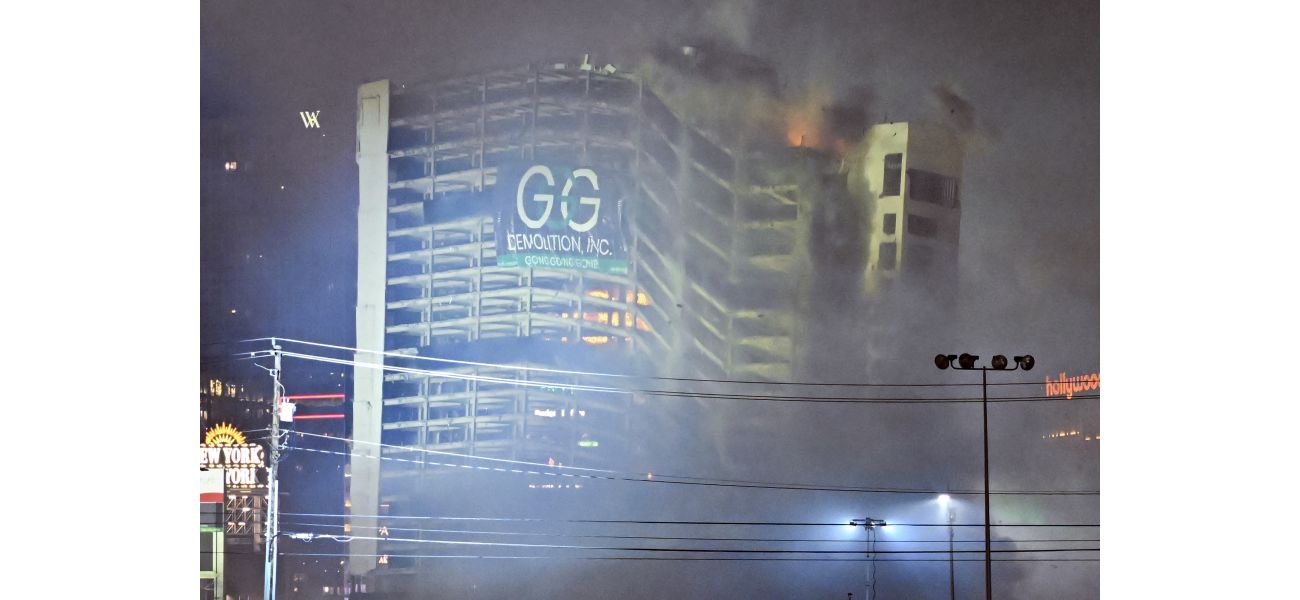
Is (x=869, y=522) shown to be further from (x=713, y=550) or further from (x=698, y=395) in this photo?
(x=698, y=395)

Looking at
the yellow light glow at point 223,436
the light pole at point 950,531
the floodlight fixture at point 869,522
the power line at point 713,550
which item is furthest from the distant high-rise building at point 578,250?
the light pole at point 950,531

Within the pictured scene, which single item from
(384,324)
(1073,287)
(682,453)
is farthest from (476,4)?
(1073,287)

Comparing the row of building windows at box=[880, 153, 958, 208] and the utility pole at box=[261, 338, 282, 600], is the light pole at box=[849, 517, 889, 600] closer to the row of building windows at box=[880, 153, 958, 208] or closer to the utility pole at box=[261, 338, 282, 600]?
the row of building windows at box=[880, 153, 958, 208]

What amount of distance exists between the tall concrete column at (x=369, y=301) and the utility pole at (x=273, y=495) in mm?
831

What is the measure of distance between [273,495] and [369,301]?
2441 mm

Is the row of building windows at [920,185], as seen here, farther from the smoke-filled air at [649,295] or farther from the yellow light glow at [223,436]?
the yellow light glow at [223,436]

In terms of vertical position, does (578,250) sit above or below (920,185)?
below

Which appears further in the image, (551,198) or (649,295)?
(649,295)

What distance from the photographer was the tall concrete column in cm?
1346

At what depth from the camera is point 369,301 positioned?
13656 mm

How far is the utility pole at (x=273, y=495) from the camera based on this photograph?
13.5 m

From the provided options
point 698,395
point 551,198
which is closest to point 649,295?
point 698,395

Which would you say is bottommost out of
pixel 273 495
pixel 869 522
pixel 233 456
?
pixel 869 522
